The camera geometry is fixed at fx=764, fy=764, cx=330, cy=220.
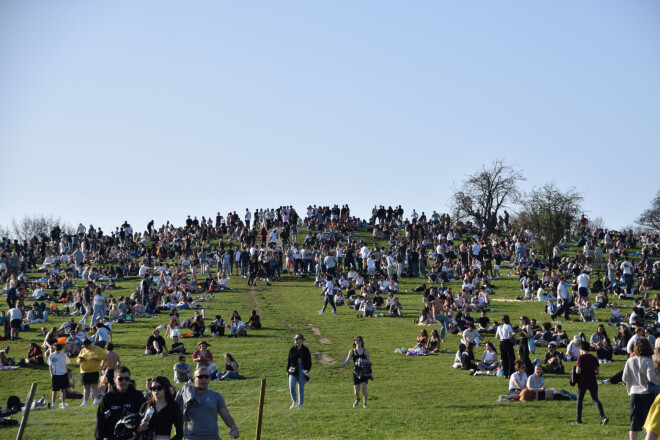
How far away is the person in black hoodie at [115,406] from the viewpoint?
394 inches

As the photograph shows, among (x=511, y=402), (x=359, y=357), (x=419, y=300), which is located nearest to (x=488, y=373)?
(x=511, y=402)

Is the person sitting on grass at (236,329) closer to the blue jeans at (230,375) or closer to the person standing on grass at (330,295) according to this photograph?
the person standing on grass at (330,295)

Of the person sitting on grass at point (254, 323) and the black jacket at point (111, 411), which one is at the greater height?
the black jacket at point (111, 411)

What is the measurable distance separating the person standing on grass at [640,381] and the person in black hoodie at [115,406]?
7.33m

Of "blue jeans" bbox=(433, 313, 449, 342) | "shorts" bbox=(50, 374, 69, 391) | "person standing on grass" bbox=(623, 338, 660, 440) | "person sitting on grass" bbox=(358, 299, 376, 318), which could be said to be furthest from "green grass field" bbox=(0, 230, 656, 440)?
"person standing on grass" bbox=(623, 338, 660, 440)

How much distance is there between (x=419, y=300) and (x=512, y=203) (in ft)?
133

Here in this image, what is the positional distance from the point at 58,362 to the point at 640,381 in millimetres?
14204

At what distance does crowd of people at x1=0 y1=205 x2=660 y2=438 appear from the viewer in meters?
19.8

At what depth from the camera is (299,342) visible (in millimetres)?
17750

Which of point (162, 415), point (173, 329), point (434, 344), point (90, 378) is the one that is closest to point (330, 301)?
point (173, 329)

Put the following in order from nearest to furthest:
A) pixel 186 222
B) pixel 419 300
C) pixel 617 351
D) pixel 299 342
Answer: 1. pixel 299 342
2. pixel 617 351
3. pixel 419 300
4. pixel 186 222

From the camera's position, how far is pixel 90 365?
18.9 m

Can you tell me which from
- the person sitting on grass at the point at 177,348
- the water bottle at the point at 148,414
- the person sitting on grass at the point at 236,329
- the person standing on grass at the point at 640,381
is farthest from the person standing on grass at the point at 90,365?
the person standing on grass at the point at 640,381

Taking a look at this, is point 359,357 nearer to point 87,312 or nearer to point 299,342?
point 299,342
